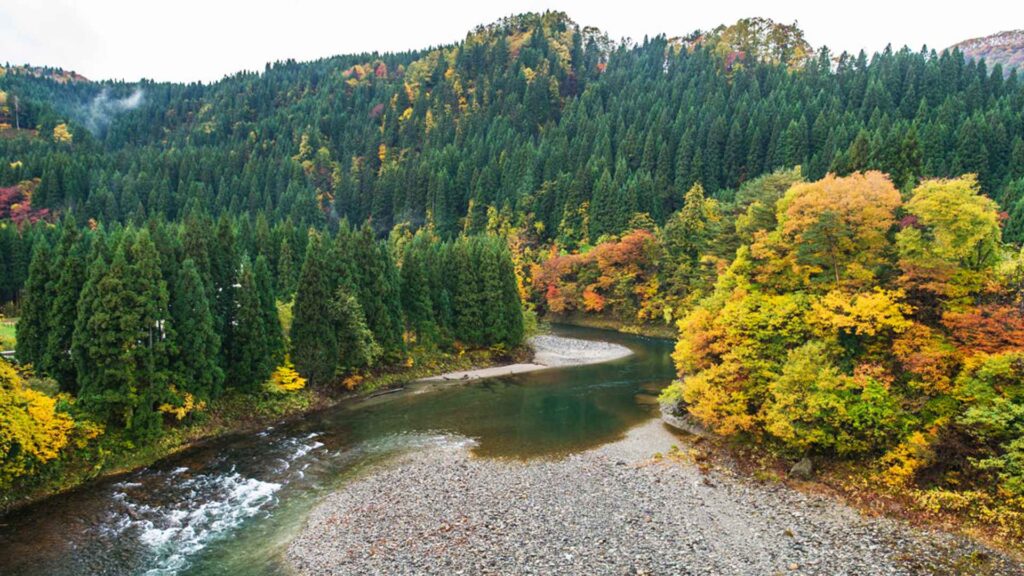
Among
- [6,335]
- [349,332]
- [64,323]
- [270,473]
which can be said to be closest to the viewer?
[270,473]

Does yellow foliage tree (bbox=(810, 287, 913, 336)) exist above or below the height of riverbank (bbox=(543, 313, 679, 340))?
above

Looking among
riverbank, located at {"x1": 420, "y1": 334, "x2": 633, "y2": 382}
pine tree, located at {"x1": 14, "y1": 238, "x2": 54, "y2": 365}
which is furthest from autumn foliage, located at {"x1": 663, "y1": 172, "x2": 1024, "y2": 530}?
pine tree, located at {"x1": 14, "y1": 238, "x2": 54, "y2": 365}

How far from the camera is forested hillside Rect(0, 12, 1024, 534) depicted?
2758 cm

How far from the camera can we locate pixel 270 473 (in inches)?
1213

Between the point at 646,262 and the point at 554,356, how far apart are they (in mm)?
33288

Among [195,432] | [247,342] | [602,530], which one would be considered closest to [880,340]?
[602,530]

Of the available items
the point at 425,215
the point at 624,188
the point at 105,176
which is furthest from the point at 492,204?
the point at 105,176

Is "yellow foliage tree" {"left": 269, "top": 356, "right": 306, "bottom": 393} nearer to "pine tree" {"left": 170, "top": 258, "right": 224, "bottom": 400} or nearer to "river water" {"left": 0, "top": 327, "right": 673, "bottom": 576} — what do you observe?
"river water" {"left": 0, "top": 327, "right": 673, "bottom": 576}

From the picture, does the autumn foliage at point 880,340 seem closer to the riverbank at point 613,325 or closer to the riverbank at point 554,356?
the riverbank at point 554,356

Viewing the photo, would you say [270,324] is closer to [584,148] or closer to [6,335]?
[6,335]

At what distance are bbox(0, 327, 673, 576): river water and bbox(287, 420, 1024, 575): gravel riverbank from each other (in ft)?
8.67

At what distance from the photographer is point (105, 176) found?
138875 mm

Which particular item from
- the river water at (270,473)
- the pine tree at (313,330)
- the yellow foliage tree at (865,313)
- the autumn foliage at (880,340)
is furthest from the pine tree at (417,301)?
the yellow foliage tree at (865,313)

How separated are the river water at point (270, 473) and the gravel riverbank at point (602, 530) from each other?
2644mm
